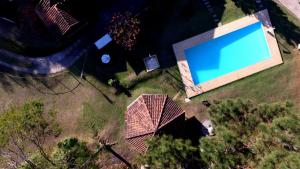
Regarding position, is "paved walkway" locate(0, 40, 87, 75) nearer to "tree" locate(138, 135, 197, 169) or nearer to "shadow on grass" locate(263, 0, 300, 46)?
"tree" locate(138, 135, 197, 169)

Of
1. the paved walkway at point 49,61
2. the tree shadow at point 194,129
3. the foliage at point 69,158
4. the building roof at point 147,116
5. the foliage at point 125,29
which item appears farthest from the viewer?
the paved walkway at point 49,61

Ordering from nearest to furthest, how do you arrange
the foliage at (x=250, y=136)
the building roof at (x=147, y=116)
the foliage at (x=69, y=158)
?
the foliage at (x=250, y=136) → the building roof at (x=147, y=116) → the foliage at (x=69, y=158)

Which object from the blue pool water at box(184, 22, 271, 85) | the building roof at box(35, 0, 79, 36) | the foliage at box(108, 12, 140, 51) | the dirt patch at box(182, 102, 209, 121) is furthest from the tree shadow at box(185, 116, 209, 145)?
→ the building roof at box(35, 0, 79, 36)

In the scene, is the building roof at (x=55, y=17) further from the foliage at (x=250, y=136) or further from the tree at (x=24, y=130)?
the foliage at (x=250, y=136)

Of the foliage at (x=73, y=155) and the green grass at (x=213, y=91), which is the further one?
the green grass at (x=213, y=91)

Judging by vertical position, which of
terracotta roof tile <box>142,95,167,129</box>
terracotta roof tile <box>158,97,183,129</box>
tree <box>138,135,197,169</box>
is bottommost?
tree <box>138,135,197,169</box>

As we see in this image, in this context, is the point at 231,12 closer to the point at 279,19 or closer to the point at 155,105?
the point at 279,19

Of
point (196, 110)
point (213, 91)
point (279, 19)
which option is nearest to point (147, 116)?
point (196, 110)

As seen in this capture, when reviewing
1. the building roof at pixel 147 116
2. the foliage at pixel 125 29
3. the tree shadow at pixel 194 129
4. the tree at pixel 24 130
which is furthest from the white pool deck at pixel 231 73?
the tree at pixel 24 130
